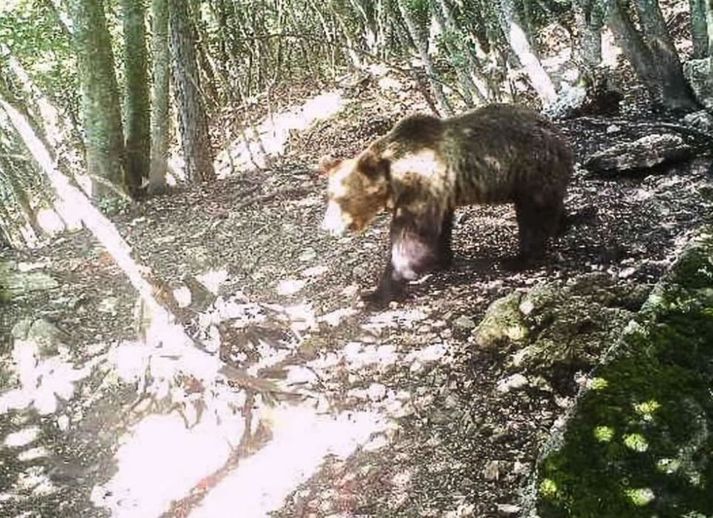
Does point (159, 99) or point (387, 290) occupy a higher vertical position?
point (159, 99)

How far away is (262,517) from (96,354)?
9.27ft

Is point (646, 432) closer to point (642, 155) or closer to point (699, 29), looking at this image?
point (642, 155)

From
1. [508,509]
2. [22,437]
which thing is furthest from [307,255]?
[508,509]

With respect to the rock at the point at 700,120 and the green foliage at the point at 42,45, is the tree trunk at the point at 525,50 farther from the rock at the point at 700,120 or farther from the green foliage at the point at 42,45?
the green foliage at the point at 42,45

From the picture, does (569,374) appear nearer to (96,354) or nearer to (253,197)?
(96,354)

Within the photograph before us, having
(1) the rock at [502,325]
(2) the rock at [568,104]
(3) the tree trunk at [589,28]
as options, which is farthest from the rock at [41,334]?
(3) the tree trunk at [589,28]

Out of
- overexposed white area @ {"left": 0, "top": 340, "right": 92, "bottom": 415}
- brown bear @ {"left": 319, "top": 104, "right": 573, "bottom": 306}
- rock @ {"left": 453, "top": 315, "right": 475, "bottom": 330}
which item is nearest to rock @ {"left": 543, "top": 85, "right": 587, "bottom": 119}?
brown bear @ {"left": 319, "top": 104, "right": 573, "bottom": 306}

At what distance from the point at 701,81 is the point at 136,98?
7286 mm

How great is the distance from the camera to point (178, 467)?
4.78 metres

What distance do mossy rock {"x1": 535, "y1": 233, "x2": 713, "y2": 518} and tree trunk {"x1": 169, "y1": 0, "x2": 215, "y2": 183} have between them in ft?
26.6

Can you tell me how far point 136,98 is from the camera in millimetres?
10711

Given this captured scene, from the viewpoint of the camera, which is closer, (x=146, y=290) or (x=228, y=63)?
(x=146, y=290)

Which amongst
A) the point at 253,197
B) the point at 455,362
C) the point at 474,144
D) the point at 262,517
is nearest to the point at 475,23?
the point at 253,197

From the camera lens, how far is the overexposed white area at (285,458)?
13.9 ft
